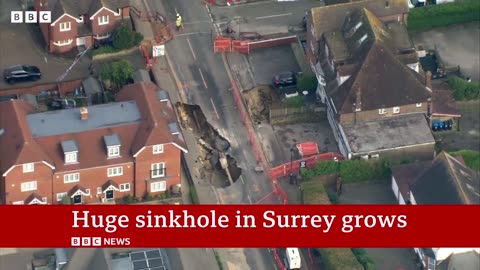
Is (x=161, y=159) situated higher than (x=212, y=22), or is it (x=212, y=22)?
(x=212, y=22)

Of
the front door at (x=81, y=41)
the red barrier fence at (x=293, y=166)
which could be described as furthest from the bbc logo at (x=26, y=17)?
the red barrier fence at (x=293, y=166)

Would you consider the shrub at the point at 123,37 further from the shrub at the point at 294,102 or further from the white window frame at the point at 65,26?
the shrub at the point at 294,102

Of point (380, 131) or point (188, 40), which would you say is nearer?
point (380, 131)

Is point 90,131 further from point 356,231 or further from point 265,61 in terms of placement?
point 356,231

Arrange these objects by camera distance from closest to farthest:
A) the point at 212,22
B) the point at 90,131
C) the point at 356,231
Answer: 1. the point at 356,231
2. the point at 90,131
3. the point at 212,22

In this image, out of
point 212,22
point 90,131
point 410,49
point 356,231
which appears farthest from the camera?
point 212,22

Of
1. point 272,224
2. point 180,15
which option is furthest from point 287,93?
point 272,224
